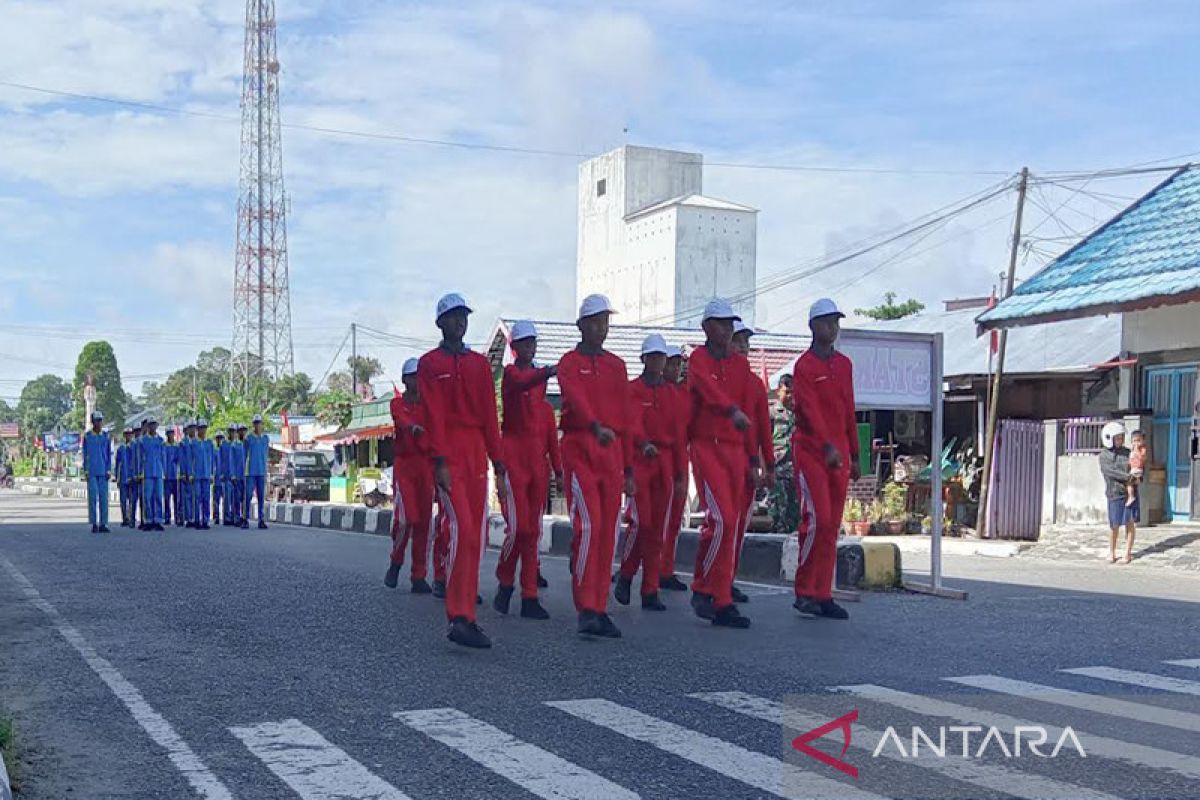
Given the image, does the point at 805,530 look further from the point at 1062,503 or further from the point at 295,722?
the point at 1062,503

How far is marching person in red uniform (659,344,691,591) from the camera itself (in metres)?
10.9

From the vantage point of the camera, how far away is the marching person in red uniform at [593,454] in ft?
28.3

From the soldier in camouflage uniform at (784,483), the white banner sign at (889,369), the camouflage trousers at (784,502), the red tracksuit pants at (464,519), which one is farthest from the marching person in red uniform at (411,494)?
the camouflage trousers at (784,502)

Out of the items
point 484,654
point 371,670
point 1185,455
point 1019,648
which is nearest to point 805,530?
point 1019,648

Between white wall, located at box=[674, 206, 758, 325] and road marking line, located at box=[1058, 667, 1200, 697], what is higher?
white wall, located at box=[674, 206, 758, 325]

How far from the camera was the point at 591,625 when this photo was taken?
859 cm

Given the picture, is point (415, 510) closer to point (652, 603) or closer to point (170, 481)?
point (652, 603)

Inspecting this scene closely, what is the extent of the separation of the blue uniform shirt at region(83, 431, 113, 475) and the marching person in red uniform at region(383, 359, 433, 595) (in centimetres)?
1044

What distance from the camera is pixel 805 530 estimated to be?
32.1ft

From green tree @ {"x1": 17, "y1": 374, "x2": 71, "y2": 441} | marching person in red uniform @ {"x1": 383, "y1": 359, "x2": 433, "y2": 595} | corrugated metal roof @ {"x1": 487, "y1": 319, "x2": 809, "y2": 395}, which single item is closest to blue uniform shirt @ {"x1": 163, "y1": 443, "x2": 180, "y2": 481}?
corrugated metal roof @ {"x1": 487, "y1": 319, "x2": 809, "y2": 395}

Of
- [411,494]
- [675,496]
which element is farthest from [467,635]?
[411,494]

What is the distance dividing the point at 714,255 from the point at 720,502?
2260 inches

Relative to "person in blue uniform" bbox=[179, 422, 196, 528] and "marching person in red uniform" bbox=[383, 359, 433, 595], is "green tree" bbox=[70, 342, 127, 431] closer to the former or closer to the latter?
"person in blue uniform" bbox=[179, 422, 196, 528]

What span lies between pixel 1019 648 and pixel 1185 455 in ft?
38.1
